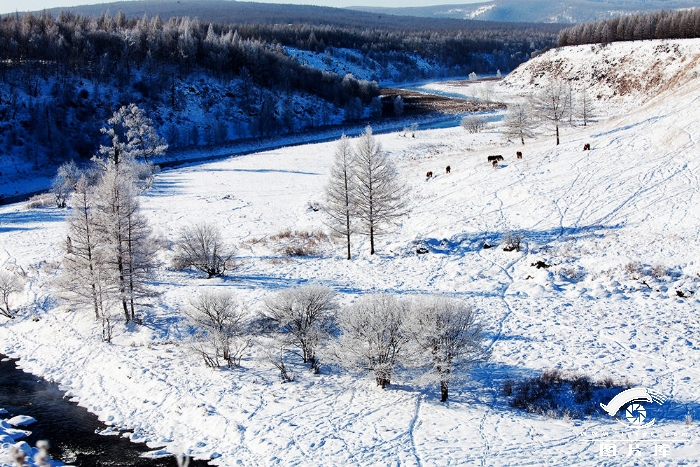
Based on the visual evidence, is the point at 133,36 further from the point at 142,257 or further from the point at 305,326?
the point at 305,326

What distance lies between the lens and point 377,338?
1792 centimetres

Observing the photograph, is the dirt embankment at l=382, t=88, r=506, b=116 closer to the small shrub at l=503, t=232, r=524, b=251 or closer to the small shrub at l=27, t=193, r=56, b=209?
the small shrub at l=27, t=193, r=56, b=209

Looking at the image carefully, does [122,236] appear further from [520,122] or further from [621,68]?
[621,68]

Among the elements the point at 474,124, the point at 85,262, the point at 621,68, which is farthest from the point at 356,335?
the point at 621,68

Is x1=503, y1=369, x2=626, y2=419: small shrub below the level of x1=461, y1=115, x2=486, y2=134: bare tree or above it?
below

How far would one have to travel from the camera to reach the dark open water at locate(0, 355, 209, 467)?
1583cm

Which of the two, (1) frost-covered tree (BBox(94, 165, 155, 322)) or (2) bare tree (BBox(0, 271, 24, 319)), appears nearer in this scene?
(1) frost-covered tree (BBox(94, 165, 155, 322))

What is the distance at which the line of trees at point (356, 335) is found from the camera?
17125 mm

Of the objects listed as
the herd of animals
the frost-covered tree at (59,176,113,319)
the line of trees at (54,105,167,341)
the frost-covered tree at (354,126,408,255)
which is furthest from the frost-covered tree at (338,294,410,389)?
the herd of animals

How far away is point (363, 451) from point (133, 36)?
105665 millimetres

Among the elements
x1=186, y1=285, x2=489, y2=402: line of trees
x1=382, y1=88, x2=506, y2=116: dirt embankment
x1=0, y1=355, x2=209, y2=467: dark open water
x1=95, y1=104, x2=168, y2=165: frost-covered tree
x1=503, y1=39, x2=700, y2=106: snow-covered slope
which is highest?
x1=503, y1=39, x2=700, y2=106: snow-covered slope

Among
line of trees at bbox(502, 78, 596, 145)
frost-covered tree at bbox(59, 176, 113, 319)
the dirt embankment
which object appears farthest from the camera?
the dirt embankment

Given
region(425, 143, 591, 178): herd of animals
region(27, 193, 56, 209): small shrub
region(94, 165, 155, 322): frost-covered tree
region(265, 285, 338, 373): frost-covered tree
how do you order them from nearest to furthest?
region(265, 285, 338, 373): frost-covered tree → region(94, 165, 155, 322): frost-covered tree → region(425, 143, 591, 178): herd of animals → region(27, 193, 56, 209): small shrub

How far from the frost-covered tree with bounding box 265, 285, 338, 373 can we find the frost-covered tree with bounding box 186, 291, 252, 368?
1.76 m
